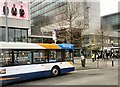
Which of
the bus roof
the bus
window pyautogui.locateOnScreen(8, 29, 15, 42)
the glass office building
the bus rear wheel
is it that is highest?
window pyautogui.locateOnScreen(8, 29, 15, 42)

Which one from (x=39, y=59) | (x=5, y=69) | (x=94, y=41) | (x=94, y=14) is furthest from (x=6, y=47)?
(x=94, y=41)

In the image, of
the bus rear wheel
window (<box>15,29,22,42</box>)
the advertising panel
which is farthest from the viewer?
window (<box>15,29,22,42</box>)

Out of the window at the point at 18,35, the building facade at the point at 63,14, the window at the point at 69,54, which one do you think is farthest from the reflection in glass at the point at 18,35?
the window at the point at 69,54

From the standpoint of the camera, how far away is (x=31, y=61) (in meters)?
14.5

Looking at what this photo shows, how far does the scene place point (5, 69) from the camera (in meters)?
12.7

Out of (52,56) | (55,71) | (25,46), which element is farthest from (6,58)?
(55,71)

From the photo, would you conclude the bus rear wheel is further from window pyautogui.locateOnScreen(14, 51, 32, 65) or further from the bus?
window pyautogui.locateOnScreen(14, 51, 32, 65)

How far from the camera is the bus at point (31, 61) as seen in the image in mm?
12885

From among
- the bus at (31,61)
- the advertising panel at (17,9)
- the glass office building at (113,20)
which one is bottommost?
the bus at (31,61)

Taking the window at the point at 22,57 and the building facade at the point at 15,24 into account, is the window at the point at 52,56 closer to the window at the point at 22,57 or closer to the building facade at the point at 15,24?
the window at the point at 22,57

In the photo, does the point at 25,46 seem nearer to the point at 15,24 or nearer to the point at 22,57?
the point at 22,57

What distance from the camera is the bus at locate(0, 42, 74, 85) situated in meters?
12.9

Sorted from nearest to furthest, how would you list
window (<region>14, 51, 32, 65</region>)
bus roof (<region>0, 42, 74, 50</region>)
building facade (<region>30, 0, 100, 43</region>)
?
building facade (<region>30, 0, 100, 43</region>) → bus roof (<region>0, 42, 74, 50</region>) → window (<region>14, 51, 32, 65</region>)

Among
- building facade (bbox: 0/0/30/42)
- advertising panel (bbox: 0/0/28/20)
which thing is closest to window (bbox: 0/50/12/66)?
building facade (bbox: 0/0/30/42)
